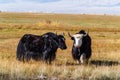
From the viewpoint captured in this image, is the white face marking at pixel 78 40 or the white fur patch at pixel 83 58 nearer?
the white face marking at pixel 78 40

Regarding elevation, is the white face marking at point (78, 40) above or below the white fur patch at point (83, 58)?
above

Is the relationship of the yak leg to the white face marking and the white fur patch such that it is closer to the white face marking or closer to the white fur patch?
the white fur patch

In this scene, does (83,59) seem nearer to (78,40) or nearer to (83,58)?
(83,58)

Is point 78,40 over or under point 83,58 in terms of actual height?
over

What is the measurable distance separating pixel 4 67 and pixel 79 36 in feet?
14.6

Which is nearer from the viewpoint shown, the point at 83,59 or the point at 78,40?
the point at 78,40

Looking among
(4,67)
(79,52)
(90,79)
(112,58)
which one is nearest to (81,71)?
(90,79)

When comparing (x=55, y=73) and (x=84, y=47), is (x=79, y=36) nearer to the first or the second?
(x=84, y=47)

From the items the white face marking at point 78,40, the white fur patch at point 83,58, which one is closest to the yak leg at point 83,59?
the white fur patch at point 83,58

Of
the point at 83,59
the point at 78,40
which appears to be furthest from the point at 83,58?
the point at 78,40

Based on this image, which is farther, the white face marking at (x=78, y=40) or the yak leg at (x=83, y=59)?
the yak leg at (x=83, y=59)

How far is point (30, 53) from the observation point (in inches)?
715

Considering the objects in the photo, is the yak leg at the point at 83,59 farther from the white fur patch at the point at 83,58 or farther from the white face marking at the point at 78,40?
the white face marking at the point at 78,40

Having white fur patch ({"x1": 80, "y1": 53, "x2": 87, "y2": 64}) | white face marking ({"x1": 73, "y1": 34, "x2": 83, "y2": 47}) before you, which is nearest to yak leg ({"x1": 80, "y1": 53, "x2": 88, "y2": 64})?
white fur patch ({"x1": 80, "y1": 53, "x2": 87, "y2": 64})
